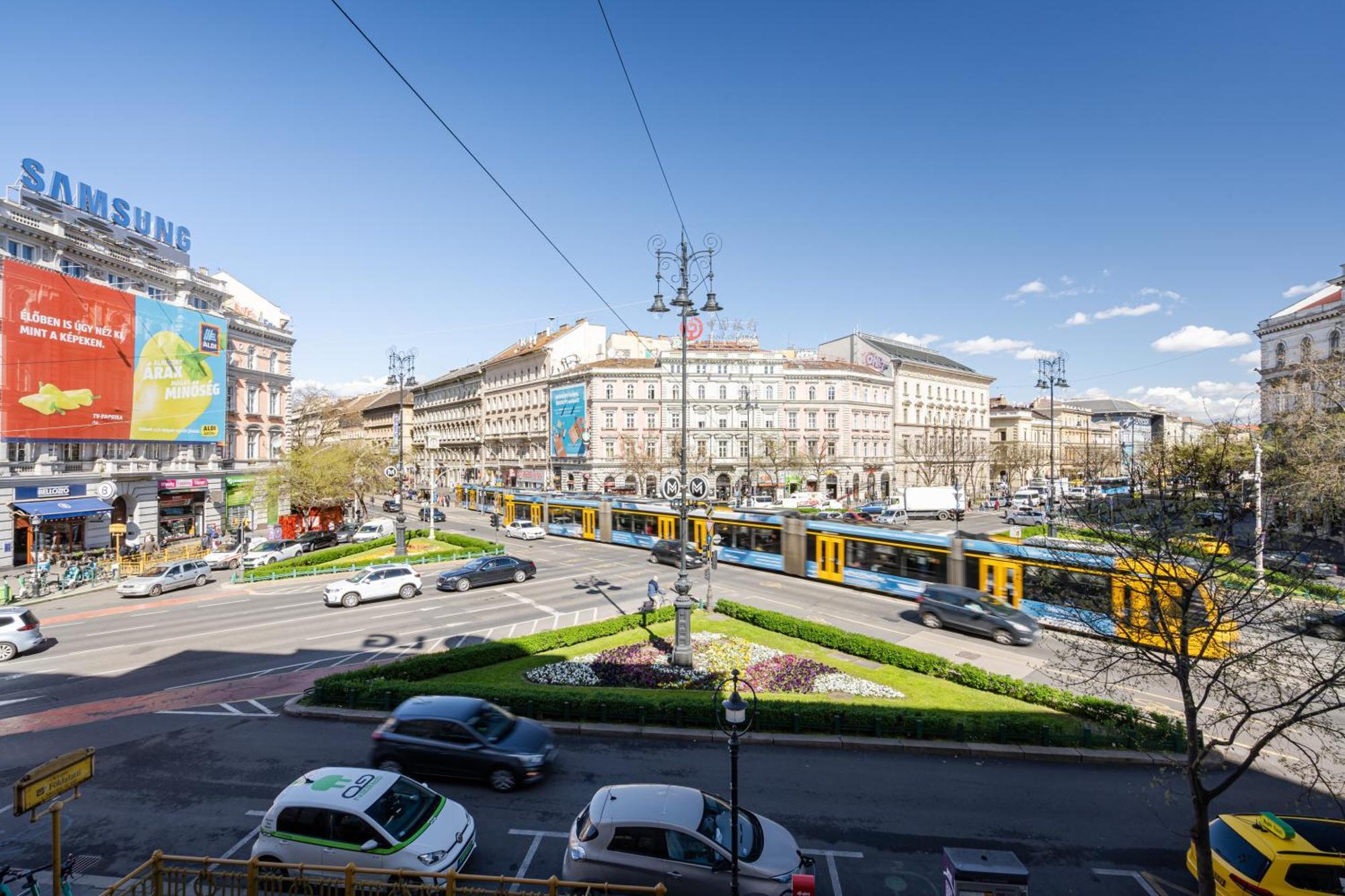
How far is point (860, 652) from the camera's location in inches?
705

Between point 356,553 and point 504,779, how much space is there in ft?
103

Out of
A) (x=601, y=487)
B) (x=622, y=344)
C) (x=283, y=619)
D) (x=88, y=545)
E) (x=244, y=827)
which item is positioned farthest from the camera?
(x=622, y=344)

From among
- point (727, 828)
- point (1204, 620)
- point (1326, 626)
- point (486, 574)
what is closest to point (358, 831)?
point (727, 828)

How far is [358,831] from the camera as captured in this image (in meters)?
8.32

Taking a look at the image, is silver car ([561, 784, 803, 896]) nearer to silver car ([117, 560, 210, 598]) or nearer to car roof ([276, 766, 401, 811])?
car roof ([276, 766, 401, 811])

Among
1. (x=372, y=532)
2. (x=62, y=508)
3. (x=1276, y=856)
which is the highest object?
(x=62, y=508)

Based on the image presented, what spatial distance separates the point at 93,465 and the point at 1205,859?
4853 centimetres

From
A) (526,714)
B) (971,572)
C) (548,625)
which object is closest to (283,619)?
(548,625)

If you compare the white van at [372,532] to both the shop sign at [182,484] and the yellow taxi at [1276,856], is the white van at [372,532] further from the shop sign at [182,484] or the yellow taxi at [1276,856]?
the yellow taxi at [1276,856]

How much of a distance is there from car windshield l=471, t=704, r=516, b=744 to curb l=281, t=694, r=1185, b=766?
195 cm

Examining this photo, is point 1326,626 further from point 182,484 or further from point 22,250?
point 182,484

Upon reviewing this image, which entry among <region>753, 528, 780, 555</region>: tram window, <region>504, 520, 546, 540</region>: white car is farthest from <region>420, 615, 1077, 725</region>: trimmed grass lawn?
<region>504, 520, 546, 540</region>: white car

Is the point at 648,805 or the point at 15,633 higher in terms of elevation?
the point at 648,805

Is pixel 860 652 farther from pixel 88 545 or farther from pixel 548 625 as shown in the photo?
pixel 88 545
